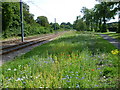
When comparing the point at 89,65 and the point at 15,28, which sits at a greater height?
the point at 15,28

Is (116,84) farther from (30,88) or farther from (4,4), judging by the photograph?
(4,4)

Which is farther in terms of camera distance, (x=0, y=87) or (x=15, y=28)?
(x=15, y=28)

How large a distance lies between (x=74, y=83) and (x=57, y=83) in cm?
42

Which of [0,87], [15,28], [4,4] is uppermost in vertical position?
[4,4]

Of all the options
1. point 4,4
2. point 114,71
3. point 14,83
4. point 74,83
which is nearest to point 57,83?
point 74,83

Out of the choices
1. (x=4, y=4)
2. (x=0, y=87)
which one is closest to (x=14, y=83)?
(x=0, y=87)

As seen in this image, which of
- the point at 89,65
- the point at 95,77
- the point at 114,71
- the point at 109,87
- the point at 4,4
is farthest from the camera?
the point at 4,4

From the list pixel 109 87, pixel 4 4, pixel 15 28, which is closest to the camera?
pixel 109 87

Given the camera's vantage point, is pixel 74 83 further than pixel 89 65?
No

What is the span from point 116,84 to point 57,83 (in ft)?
4.68

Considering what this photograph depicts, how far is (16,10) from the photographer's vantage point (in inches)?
944

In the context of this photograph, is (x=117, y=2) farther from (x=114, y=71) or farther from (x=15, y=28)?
(x=114, y=71)

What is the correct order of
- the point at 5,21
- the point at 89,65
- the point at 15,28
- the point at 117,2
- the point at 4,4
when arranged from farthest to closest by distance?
the point at 15,28 < the point at 117,2 < the point at 5,21 < the point at 4,4 < the point at 89,65

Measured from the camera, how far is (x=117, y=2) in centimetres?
2297
